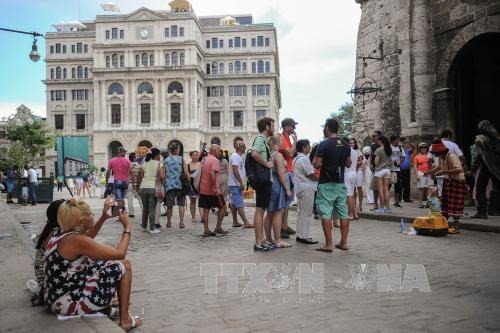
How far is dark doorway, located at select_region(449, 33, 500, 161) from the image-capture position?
41.1ft

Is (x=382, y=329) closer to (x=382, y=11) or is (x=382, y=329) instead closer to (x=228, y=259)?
(x=228, y=259)

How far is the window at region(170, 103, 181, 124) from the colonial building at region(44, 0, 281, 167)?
0.42 feet

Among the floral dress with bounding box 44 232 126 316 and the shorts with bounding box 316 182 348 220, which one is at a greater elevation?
the shorts with bounding box 316 182 348 220

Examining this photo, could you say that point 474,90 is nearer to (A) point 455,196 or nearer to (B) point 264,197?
(A) point 455,196

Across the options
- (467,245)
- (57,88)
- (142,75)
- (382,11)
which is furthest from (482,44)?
(57,88)

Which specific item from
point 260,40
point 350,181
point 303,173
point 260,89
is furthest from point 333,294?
point 260,40

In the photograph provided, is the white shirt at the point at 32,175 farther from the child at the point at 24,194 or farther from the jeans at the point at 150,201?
the jeans at the point at 150,201

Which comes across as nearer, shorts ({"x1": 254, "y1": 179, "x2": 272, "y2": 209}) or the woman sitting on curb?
the woman sitting on curb

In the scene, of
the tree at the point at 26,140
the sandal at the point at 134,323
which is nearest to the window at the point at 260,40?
the tree at the point at 26,140

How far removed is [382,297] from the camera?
169 inches

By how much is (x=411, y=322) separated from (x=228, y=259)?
3.02m

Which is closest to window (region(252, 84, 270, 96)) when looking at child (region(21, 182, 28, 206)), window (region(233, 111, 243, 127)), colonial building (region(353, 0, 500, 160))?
window (region(233, 111, 243, 127))

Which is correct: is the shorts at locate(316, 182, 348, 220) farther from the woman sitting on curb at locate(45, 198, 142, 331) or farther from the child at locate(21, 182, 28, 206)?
the child at locate(21, 182, 28, 206)

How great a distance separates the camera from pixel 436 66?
12969 mm
